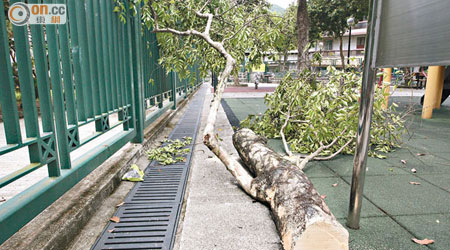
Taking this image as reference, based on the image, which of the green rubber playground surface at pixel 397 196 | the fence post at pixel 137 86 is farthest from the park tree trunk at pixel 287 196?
the fence post at pixel 137 86

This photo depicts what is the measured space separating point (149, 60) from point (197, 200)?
3738 millimetres

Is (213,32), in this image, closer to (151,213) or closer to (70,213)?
(151,213)

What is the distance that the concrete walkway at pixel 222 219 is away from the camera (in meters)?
1.86

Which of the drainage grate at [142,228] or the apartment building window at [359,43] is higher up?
the apartment building window at [359,43]

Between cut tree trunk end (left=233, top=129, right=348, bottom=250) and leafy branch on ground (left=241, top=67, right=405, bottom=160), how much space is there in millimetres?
1060

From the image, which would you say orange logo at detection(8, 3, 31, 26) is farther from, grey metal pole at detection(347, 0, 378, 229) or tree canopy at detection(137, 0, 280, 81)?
tree canopy at detection(137, 0, 280, 81)

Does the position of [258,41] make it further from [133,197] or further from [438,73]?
[438,73]

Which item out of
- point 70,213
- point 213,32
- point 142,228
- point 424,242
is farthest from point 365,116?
point 213,32

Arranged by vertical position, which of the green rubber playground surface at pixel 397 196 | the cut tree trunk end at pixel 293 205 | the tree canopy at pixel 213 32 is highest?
Answer: the tree canopy at pixel 213 32

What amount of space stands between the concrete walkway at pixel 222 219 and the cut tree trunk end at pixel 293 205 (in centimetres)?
12

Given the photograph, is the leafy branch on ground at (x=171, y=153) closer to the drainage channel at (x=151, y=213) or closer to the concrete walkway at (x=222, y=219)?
the drainage channel at (x=151, y=213)

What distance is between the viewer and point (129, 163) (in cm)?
331

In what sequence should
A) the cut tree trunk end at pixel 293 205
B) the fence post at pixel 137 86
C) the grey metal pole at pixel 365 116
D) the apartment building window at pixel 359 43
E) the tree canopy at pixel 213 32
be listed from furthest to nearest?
the apartment building window at pixel 359 43
the tree canopy at pixel 213 32
the fence post at pixel 137 86
the grey metal pole at pixel 365 116
the cut tree trunk end at pixel 293 205

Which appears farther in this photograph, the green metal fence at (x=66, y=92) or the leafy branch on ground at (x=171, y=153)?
the leafy branch on ground at (x=171, y=153)
